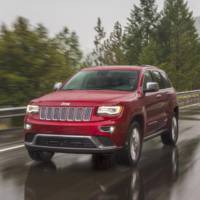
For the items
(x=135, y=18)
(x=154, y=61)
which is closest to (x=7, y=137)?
(x=154, y=61)

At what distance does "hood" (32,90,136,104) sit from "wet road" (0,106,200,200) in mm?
1156

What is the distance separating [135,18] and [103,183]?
77813 mm

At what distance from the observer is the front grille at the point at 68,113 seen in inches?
323

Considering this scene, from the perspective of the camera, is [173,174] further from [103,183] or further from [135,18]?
[135,18]

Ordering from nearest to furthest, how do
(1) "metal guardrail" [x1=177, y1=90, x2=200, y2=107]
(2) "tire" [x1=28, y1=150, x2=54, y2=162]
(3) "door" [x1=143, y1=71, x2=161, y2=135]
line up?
(2) "tire" [x1=28, y1=150, x2=54, y2=162] → (3) "door" [x1=143, y1=71, x2=161, y2=135] → (1) "metal guardrail" [x1=177, y1=90, x2=200, y2=107]

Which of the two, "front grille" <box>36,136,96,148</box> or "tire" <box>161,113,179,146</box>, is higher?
"front grille" <box>36,136,96,148</box>

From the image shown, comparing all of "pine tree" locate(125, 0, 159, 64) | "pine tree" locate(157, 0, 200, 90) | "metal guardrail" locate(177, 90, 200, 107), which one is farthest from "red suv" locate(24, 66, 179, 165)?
"pine tree" locate(125, 0, 159, 64)

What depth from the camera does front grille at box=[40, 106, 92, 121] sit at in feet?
26.9

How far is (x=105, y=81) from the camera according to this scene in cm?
968

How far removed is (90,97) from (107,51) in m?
73.2

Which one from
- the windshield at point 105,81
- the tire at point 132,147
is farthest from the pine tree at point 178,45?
the tire at point 132,147

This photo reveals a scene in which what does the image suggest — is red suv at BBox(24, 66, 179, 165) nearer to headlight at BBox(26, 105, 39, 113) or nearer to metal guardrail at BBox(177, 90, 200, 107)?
headlight at BBox(26, 105, 39, 113)

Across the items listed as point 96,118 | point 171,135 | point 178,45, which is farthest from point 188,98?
point 178,45

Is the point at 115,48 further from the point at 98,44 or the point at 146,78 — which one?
the point at 146,78
